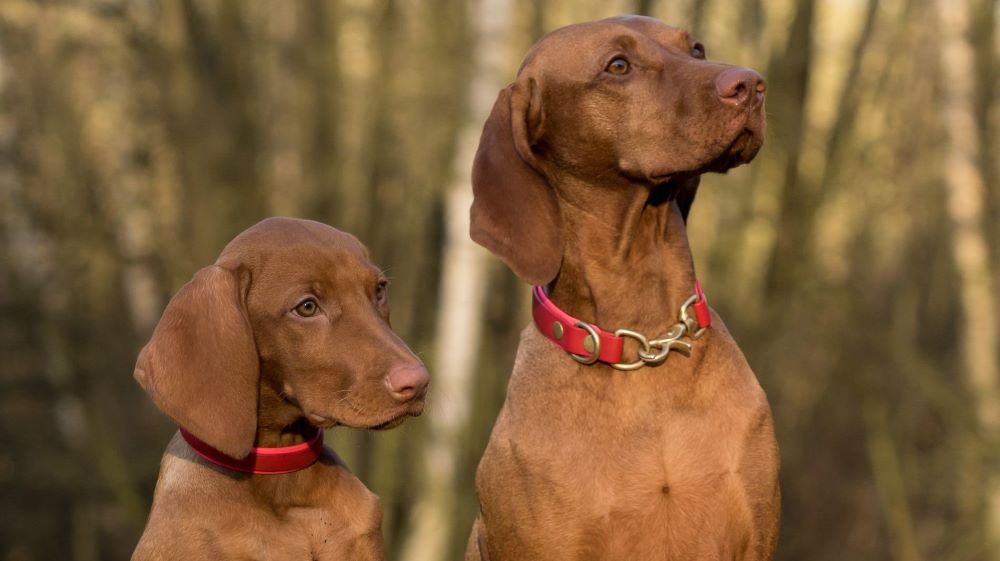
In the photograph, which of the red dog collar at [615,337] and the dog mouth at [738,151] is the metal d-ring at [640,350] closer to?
the red dog collar at [615,337]

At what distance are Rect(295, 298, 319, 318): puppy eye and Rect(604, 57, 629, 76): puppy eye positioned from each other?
57.9 inches

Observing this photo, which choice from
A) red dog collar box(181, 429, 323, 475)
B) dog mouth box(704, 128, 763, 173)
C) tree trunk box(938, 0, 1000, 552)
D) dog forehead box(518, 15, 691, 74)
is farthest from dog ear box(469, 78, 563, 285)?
tree trunk box(938, 0, 1000, 552)

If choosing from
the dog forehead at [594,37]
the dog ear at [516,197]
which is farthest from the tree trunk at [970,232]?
the dog ear at [516,197]

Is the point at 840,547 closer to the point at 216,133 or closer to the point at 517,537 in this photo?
the point at 216,133

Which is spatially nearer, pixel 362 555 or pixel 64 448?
pixel 362 555

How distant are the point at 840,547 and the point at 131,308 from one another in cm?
864

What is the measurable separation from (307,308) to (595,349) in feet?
3.61

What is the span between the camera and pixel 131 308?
18.9 m

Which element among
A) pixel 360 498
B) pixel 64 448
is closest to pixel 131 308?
pixel 64 448

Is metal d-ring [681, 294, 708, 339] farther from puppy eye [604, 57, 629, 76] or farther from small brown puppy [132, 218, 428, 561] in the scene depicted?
small brown puppy [132, 218, 428, 561]

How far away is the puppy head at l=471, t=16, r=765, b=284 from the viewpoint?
19.4ft

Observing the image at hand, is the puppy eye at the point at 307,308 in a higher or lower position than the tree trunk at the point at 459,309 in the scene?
higher

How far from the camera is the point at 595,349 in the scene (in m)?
→ 6.05

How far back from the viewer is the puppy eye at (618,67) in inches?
245
